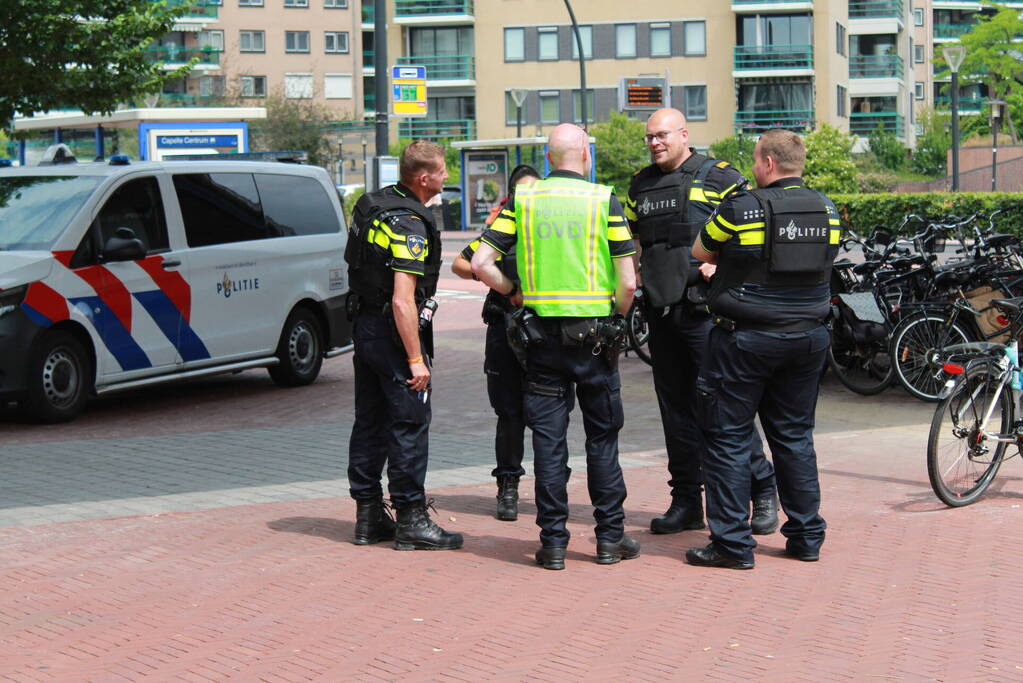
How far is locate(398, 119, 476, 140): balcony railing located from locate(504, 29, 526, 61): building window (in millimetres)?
3596

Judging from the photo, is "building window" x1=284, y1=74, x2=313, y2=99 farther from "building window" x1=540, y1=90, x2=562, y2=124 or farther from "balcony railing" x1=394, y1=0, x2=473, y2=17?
"building window" x1=540, y1=90, x2=562, y2=124

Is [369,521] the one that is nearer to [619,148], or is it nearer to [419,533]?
[419,533]

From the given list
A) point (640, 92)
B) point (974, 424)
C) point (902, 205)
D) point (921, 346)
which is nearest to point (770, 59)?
point (640, 92)

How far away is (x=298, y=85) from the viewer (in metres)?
81.7

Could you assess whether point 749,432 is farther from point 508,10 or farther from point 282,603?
point 508,10

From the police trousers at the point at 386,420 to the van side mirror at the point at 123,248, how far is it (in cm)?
461

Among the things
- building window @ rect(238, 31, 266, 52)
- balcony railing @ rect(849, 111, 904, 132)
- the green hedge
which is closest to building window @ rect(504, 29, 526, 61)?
balcony railing @ rect(849, 111, 904, 132)

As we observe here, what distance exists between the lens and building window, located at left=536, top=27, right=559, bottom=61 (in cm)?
6450

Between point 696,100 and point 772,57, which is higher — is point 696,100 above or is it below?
below

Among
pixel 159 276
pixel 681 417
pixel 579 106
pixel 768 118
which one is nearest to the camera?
pixel 681 417

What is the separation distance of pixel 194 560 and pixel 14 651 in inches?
56.9

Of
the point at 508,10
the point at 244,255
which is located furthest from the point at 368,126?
the point at 244,255

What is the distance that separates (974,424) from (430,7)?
62.1 meters

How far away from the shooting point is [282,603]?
20.0 ft
